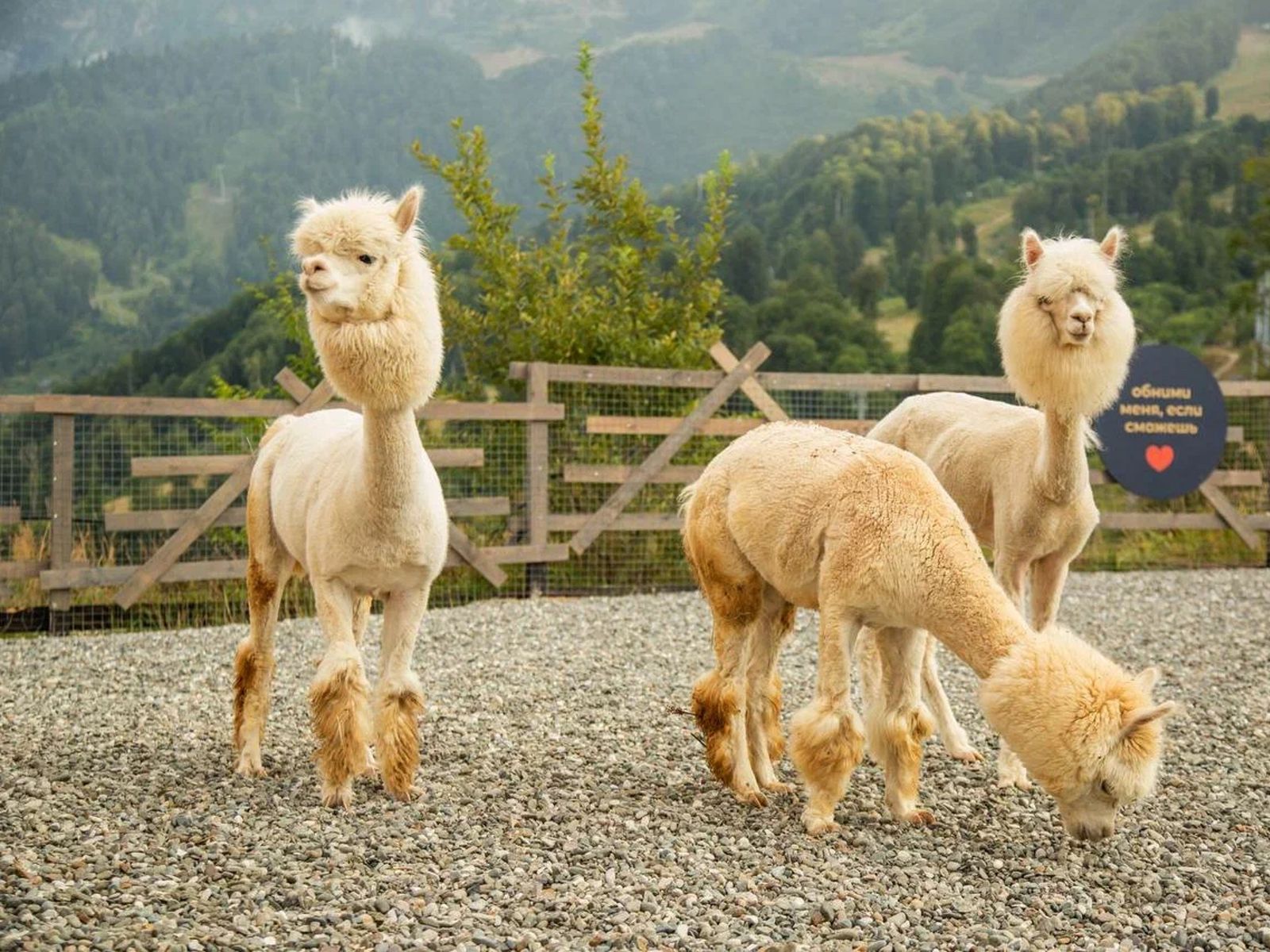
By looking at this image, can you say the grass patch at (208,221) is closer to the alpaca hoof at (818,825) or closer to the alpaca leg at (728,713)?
the alpaca leg at (728,713)

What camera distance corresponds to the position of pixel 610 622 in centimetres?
930

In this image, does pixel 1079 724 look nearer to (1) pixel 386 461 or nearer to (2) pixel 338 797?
(1) pixel 386 461

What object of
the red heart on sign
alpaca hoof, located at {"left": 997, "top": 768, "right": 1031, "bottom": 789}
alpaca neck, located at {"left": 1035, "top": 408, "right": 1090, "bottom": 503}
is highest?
alpaca neck, located at {"left": 1035, "top": 408, "right": 1090, "bottom": 503}

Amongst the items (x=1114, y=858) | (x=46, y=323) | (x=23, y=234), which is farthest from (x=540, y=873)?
(x=23, y=234)

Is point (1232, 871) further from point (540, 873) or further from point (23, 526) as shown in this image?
point (23, 526)

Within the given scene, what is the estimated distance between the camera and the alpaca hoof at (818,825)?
4312mm

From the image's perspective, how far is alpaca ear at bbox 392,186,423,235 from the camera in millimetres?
4461

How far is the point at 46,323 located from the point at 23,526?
33119mm

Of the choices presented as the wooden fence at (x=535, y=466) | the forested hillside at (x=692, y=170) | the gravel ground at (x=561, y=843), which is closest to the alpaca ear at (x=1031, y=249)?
the gravel ground at (x=561, y=843)

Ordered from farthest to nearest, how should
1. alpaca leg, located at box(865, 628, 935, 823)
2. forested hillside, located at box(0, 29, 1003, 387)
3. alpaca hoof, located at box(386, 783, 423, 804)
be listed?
forested hillside, located at box(0, 29, 1003, 387) < alpaca hoof, located at box(386, 783, 423, 804) < alpaca leg, located at box(865, 628, 935, 823)

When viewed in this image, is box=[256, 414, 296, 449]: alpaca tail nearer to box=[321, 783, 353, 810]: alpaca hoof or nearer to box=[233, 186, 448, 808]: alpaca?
box=[233, 186, 448, 808]: alpaca

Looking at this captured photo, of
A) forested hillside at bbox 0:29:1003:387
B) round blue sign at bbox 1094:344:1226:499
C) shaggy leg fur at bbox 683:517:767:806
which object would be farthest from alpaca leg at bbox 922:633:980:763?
forested hillside at bbox 0:29:1003:387

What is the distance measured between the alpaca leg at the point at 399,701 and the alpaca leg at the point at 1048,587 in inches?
111

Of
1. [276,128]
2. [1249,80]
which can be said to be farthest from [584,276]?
[276,128]
